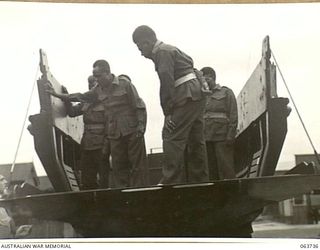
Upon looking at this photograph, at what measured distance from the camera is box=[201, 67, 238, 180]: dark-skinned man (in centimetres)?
129

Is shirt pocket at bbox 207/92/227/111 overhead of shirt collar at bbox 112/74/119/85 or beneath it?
beneath

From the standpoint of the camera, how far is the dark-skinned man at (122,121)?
4.26 ft

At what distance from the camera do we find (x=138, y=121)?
4.28ft

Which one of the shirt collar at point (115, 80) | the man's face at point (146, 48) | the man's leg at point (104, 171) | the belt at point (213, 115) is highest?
the man's face at point (146, 48)

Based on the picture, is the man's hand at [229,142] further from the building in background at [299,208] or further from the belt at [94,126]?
the belt at [94,126]

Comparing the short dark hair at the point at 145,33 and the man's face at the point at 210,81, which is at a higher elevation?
the short dark hair at the point at 145,33

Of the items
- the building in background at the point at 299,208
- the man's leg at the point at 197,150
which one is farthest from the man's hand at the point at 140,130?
the building in background at the point at 299,208

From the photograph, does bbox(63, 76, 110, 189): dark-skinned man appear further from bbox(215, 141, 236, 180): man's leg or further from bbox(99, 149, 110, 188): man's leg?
bbox(215, 141, 236, 180): man's leg

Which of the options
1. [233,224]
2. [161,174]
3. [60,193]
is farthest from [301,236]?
[60,193]

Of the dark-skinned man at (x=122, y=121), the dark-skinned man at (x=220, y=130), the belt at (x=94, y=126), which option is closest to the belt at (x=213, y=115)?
the dark-skinned man at (x=220, y=130)

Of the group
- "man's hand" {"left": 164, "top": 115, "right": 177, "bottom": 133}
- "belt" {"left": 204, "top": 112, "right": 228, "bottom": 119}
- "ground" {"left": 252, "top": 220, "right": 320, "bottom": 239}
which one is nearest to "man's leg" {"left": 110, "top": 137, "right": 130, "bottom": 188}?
"man's hand" {"left": 164, "top": 115, "right": 177, "bottom": 133}

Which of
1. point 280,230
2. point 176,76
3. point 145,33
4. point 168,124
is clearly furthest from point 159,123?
point 280,230

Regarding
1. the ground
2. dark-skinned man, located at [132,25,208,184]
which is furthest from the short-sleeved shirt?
the ground

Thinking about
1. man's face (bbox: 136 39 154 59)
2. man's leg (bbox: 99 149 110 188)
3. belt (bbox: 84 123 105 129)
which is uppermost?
man's face (bbox: 136 39 154 59)
